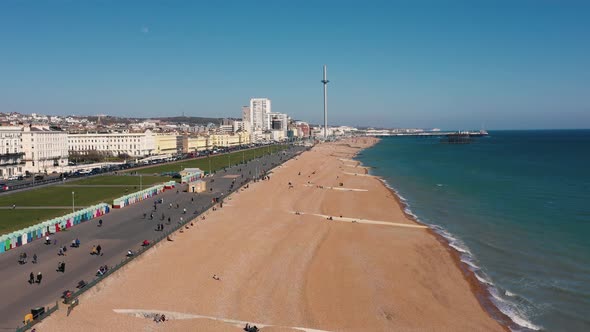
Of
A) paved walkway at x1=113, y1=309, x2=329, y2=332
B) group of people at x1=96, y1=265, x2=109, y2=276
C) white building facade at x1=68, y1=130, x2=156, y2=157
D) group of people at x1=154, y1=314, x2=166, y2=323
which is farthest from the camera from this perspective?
white building facade at x1=68, y1=130, x2=156, y2=157

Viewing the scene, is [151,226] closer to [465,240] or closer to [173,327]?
[173,327]

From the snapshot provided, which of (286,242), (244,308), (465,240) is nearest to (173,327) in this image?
(244,308)

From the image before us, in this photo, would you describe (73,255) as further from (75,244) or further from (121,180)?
(121,180)

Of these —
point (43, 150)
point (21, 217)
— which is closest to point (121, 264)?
point (21, 217)

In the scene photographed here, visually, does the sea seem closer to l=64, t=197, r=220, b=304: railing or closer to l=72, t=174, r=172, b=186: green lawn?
l=64, t=197, r=220, b=304: railing

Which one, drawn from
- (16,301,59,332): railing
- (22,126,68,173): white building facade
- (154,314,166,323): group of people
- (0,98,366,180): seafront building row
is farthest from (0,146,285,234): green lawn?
(154,314,166,323): group of people
